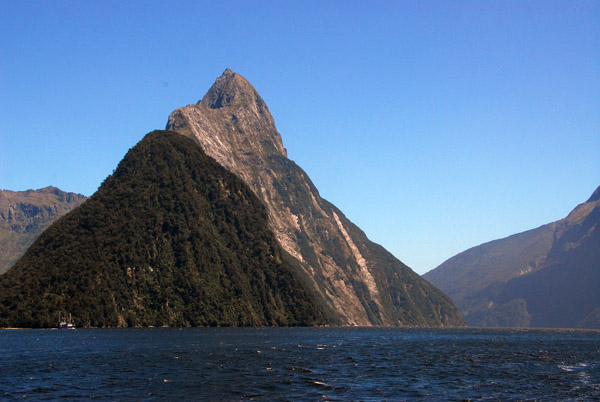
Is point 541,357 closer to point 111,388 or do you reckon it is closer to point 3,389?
point 111,388

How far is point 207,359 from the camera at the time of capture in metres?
97.0

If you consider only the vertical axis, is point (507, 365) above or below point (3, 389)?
below

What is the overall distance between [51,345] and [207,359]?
148 feet

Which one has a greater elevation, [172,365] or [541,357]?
[172,365]

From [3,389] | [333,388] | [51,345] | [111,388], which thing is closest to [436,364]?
[333,388]

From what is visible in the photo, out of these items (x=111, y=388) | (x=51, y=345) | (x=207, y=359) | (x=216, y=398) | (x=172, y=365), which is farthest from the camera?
(x=51, y=345)

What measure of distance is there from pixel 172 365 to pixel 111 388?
23408 millimetres

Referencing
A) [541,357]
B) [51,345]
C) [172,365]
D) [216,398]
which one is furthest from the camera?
[51,345]

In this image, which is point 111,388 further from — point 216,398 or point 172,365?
point 172,365

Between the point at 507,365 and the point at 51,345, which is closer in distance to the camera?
the point at 507,365

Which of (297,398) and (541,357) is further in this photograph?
(541,357)

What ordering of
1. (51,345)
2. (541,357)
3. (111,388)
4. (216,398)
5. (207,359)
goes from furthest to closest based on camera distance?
1. (51,345)
2. (541,357)
3. (207,359)
4. (111,388)
5. (216,398)

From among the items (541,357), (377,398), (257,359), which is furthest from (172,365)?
(541,357)

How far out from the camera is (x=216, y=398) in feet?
194
